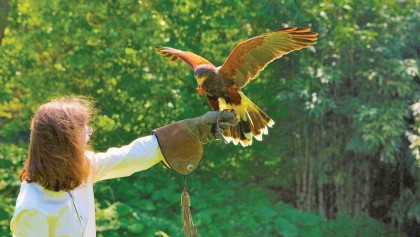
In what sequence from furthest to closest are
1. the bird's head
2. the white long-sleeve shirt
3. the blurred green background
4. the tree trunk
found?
the tree trunk → the blurred green background → the bird's head → the white long-sleeve shirt

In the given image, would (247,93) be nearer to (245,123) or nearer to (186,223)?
(245,123)

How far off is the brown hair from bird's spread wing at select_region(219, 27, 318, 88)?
933mm

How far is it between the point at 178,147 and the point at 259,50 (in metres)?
0.79

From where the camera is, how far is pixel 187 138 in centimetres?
209

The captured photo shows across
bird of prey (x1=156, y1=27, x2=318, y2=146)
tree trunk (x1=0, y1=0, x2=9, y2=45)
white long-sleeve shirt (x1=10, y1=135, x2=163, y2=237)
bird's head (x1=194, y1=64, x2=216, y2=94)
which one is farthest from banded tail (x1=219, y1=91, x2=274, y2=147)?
tree trunk (x1=0, y1=0, x2=9, y2=45)

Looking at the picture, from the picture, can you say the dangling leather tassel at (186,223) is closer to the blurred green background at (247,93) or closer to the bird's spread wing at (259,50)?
the bird's spread wing at (259,50)

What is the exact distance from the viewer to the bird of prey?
2.60m

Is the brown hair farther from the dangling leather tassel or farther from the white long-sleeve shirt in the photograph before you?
the dangling leather tassel

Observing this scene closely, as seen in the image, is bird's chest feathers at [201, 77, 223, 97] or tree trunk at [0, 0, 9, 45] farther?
tree trunk at [0, 0, 9, 45]

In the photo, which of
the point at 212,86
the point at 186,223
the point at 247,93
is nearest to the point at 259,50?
the point at 212,86

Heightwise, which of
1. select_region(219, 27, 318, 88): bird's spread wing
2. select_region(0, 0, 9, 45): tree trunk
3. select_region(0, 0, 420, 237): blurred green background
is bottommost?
select_region(0, 0, 420, 237): blurred green background

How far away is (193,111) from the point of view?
6.19m

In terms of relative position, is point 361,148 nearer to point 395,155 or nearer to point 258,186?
point 395,155

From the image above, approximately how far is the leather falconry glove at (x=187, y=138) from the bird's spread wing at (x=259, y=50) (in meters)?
0.52
